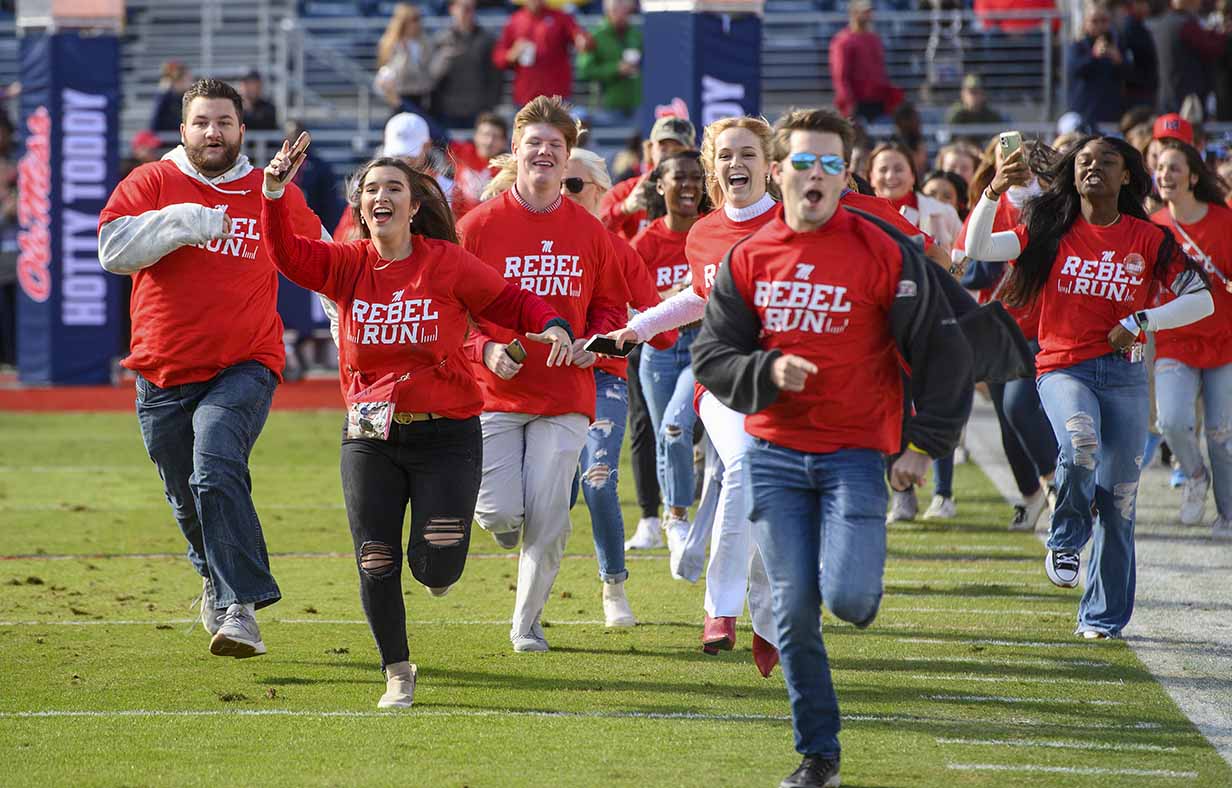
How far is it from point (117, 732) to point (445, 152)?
12.6 feet

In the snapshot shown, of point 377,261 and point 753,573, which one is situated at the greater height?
point 377,261

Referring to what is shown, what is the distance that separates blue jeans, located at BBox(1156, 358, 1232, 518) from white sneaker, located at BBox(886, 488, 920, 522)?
1599mm

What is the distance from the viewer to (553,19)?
1978cm

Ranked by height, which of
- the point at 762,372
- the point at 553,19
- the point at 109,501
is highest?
the point at 553,19

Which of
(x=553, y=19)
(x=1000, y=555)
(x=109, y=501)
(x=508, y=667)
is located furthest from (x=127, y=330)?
(x=508, y=667)

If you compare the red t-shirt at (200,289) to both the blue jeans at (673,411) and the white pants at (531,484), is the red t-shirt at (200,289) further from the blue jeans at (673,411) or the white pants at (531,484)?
the blue jeans at (673,411)

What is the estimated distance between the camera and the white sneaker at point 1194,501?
35.4 feet

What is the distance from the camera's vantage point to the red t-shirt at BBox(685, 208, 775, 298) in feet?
23.3

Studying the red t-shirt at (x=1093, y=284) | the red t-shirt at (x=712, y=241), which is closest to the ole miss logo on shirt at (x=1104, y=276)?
the red t-shirt at (x=1093, y=284)

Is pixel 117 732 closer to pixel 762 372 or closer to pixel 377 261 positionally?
pixel 377 261

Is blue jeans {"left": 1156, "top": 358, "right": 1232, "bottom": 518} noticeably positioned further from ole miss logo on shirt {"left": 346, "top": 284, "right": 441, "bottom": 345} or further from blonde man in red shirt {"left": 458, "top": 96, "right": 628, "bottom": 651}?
ole miss logo on shirt {"left": 346, "top": 284, "right": 441, "bottom": 345}

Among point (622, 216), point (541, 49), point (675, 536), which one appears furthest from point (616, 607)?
point (541, 49)

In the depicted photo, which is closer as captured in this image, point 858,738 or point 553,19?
point 858,738

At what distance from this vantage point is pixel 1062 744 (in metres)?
5.94
